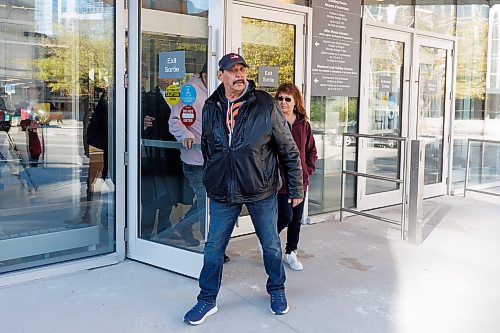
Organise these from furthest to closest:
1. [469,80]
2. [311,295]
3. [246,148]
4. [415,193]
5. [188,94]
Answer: [469,80]
[415,193]
[188,94]
[311,295]
[246,148]

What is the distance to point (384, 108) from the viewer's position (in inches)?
261

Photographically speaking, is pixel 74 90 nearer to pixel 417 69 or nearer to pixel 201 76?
pixel 201 76

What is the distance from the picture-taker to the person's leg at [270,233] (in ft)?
10.5

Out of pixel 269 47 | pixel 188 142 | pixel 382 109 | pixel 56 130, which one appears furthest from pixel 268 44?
pixel 56 130

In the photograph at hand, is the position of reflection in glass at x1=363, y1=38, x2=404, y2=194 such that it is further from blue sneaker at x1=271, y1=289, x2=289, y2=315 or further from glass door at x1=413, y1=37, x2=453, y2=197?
blue sneaker at x1=271, y1=289, x2=289, y2=315

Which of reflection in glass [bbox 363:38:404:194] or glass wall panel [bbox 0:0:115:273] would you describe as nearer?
glass wall panel [bbox 0:0:115:273]

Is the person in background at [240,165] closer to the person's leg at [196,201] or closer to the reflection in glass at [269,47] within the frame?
the person's leg at [196,201]

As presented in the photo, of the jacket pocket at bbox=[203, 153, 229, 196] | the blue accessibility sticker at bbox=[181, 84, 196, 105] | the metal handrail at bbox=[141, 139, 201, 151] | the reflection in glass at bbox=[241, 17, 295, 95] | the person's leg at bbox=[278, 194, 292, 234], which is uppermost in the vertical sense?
the reflection in glass at bbox=[241, 17, 295, 95]

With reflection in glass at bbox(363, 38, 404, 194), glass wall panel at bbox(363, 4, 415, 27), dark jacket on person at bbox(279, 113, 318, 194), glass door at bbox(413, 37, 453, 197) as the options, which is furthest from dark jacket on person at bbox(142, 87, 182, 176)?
glass door at bbox(413, 37, 453, 197)

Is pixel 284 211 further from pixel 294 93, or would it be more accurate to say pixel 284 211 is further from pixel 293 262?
pixel 294 93

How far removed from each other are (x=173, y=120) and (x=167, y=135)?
13 centimetres

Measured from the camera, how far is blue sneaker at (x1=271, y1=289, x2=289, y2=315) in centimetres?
328

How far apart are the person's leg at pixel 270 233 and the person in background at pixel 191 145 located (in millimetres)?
721

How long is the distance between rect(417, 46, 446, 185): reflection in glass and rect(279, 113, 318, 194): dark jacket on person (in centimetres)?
343
